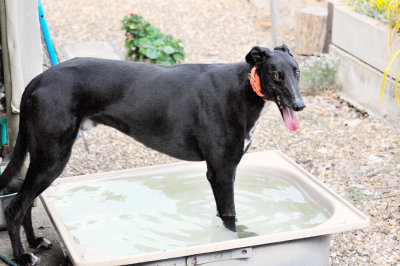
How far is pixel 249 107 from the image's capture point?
3.29 metres

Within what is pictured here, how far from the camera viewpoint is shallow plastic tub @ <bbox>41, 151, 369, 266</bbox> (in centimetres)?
321

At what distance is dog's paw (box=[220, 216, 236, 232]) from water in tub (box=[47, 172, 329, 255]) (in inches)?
1.3

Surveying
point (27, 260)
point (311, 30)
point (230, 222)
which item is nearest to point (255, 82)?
point (230, 222)

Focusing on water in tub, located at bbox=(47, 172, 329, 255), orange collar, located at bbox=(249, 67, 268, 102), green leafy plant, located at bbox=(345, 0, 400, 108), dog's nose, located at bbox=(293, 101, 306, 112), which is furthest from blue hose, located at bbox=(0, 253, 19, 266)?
green leafy plant, located at bbox=(345, 0, 400, 108)

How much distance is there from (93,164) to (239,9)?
483 centimetres

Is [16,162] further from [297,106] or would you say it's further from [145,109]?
[297,106]

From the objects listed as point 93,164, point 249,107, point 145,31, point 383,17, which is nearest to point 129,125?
point 249,107

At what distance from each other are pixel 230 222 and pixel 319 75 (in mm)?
3296

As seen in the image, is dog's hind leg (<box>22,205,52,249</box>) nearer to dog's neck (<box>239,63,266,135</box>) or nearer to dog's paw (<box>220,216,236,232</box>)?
dog's paw (<box>220,216,236,232</box>)

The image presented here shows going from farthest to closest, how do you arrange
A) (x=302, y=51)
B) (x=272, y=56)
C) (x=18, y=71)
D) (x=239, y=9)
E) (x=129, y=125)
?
1. (x=239, y=9)
2. (x=302, y=51)
3. (x=18, y=71)
4. (x=129, y=125)
5. (x=272, y=56)

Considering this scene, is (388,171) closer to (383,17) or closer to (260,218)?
(260,218)

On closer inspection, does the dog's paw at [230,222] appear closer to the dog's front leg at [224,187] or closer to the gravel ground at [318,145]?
the dog's front leg at [224,187]

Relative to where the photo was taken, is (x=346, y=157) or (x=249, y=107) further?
→ (x=346, y=157)

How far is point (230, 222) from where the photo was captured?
140 inches
